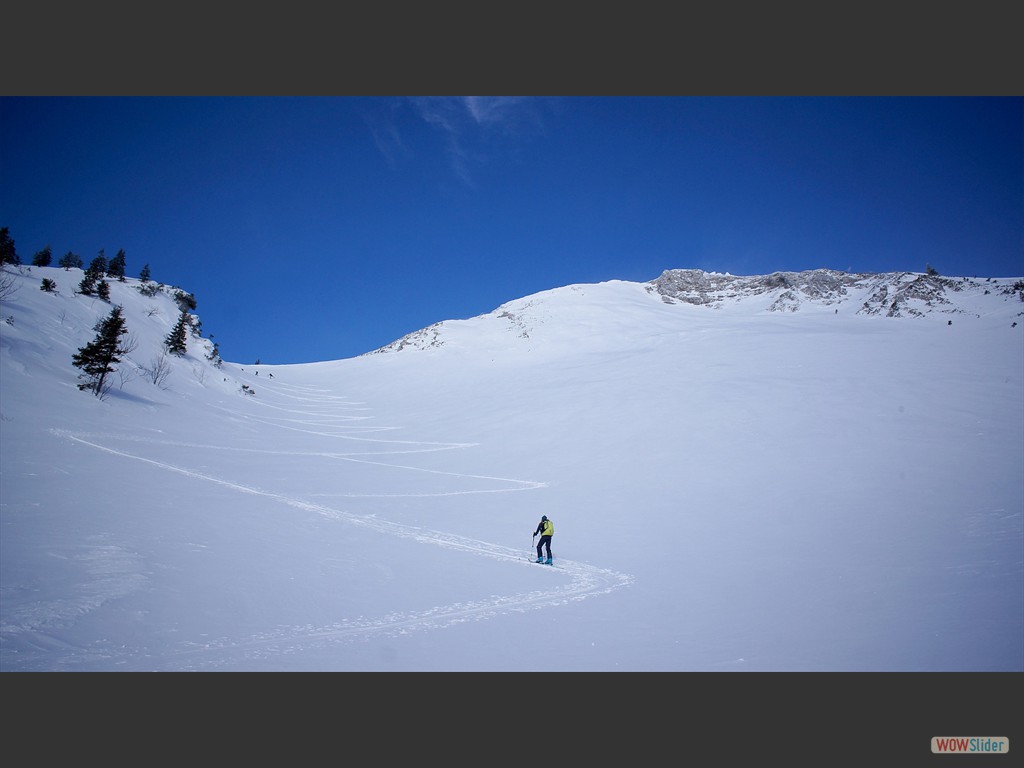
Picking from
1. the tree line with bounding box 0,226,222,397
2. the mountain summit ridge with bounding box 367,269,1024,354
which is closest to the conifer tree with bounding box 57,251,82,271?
the tree line with bounding box 0,226,222,397

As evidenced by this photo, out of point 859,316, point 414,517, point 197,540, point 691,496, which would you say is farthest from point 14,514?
point 859,316

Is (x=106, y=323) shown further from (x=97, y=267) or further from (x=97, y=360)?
(x=97, y=267)

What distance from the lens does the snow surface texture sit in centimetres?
641

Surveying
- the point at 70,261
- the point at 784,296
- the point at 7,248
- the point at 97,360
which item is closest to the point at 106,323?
the point at 97,360

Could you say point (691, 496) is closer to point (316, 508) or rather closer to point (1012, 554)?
point (1012, 554)

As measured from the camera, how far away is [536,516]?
1507 cm

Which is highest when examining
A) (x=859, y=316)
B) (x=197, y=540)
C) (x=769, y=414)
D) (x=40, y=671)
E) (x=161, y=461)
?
(x=859, y=316)

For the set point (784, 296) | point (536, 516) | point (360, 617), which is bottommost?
point (360, 617)

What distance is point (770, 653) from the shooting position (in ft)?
20.8

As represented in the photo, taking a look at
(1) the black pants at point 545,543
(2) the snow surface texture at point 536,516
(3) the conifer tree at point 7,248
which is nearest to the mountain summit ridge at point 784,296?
Result: (2) the snow surface texture at point 536,516

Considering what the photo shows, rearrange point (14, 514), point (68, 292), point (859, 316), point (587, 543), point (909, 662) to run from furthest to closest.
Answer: point (859, 316) < point (68, 292) < point (587, 543) < point (14, 514) < point (909, 662)

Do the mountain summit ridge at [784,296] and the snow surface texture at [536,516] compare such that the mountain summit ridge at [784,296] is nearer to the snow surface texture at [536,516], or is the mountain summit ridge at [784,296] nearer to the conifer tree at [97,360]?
the snow surface texture at [536,516]

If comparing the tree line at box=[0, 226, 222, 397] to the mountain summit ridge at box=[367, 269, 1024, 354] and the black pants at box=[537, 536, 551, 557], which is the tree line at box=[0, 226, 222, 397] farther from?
the mountain summit ridge at box=[367, 269, 1024, 354]

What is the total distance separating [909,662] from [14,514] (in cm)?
1641
